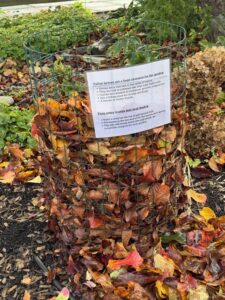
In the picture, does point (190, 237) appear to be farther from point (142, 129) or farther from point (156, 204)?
point (142, 129)

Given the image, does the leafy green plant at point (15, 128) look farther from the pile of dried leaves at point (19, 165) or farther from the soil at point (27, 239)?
the soil at point (27, 239)

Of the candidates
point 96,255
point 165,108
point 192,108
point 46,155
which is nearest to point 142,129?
point 165,108

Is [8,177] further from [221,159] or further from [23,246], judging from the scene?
[221,159]

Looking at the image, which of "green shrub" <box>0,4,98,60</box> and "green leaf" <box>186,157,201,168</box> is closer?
"green leaf" <box>186,157,201,168</box>

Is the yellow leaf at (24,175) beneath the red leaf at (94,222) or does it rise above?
beneath

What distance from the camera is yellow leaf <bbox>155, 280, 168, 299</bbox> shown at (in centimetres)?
224

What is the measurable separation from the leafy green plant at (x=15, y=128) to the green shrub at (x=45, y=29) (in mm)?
1425

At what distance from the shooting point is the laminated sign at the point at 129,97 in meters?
2.01

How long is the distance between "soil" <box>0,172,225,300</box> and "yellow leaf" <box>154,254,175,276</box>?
0.51 meters

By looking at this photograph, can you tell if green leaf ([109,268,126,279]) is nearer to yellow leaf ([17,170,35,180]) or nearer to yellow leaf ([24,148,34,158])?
yellow leaf ([17,170,35,180])

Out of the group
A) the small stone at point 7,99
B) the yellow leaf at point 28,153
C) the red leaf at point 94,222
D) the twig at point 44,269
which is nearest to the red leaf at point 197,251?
the red leaf at point 94,222

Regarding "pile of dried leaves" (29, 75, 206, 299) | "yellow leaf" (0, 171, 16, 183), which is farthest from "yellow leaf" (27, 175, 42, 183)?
"pile of dried leaves" (29, 75, 206, 299)

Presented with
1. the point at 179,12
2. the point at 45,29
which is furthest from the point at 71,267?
the point at 179,12

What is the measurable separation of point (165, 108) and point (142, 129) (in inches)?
5.8
